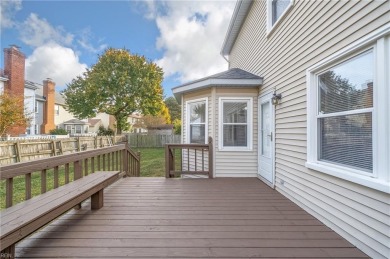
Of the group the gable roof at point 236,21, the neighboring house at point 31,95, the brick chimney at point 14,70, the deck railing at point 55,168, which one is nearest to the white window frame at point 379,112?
the deck railing at point 55,168

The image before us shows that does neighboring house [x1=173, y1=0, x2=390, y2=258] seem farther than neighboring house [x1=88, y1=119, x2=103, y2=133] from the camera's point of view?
No

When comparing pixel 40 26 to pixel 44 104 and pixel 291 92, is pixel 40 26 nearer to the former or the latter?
pixel 291 92

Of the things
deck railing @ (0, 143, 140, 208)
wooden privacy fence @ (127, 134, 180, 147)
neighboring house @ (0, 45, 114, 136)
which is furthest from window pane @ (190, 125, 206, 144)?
neighboring house @ (0, 45, 114, 136)

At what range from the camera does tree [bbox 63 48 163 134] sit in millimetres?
20750

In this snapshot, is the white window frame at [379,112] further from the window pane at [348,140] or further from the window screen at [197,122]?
the window screen at [197,122]

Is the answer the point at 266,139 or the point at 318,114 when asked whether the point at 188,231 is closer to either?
the point at 318,114

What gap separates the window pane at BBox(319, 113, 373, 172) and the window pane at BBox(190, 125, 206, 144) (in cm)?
350

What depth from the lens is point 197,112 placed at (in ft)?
20.9

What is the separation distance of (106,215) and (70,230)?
0.52m

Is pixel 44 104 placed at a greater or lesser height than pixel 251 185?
greater

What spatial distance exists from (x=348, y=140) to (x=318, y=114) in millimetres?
668

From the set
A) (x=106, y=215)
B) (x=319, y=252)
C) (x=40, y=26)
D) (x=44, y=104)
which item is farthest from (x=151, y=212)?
(x=44, y=104)

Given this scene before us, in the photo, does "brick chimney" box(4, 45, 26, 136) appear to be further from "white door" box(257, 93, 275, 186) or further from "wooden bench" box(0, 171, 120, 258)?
"white door" box(257, 93, 275, 186)

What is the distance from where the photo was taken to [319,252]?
7.06ft
